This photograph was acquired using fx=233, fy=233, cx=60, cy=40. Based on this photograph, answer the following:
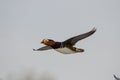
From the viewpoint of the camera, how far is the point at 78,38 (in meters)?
1.36

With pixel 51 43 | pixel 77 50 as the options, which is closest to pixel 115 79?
pixel 77 50

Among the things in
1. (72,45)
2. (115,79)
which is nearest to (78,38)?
(72,45)

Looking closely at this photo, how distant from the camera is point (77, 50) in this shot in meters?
1.36

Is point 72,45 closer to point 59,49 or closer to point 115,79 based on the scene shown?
point 59,49

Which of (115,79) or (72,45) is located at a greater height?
(72,45)

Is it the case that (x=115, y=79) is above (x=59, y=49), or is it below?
below

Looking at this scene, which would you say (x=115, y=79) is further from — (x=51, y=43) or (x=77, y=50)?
(x=51, y=43)

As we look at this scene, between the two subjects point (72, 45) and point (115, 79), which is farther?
point (115, 79)

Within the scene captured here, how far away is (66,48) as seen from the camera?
4.56ft

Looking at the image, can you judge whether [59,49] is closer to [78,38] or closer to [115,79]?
[78,38]

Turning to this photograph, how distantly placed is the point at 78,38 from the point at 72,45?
0.07 m

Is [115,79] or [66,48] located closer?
[66,48]

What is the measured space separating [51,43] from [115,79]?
2.13 ft

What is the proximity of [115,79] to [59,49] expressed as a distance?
1.86ft
